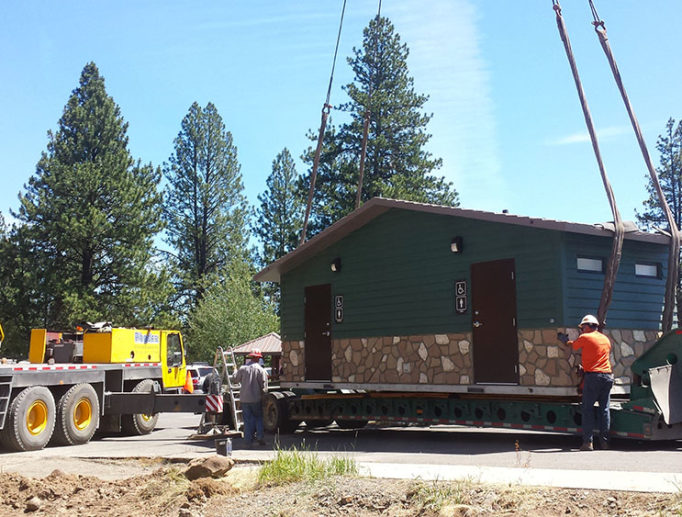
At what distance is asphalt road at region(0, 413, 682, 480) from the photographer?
10.5 meters

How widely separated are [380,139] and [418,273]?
82.5ft

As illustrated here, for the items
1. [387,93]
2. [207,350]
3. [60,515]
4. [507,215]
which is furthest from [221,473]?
[207,350]

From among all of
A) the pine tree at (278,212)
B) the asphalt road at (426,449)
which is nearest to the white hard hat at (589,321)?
the asphalt road at (426,449)

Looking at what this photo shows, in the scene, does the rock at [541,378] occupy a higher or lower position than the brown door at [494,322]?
lower

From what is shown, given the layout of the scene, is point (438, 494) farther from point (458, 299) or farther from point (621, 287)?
point (621, 287)

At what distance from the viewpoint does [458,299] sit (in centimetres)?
1476

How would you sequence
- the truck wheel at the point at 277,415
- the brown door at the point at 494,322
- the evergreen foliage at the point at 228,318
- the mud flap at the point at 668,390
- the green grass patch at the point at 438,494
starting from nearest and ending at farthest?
the green grass patch at the point at 438,494, the mud flap at the point at 668,390, the brown door at the point at 494,322, the truck wheel at the point at 277,415, the evergreen foliage at the point at 228,318

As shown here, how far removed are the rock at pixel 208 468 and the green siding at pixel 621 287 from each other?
20.4 feet

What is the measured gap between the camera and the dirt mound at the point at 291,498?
298 inches

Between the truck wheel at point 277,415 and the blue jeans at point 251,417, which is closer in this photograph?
the blue jeans at point 251,417

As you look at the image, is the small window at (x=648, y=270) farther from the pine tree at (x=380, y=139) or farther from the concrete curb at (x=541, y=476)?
the pine tree at (x=380, y=139)

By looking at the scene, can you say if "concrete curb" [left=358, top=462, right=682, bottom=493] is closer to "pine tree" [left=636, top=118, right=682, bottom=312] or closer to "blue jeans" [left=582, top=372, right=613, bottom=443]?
"blue jeans" [left=582, top=372, right=613, bottom=443]

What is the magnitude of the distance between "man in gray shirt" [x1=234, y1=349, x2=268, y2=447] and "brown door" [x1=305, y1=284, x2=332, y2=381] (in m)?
2.53

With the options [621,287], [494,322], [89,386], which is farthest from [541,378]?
[89,386]
